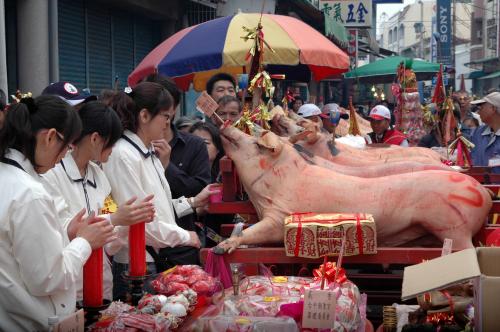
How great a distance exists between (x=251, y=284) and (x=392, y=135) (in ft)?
17.6

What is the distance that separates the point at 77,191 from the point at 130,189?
0.38 meters

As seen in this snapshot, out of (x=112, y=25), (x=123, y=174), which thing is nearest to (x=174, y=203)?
(x=123, y=174)

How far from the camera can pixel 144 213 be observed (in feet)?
10.1

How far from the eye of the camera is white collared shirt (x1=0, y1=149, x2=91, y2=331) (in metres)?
2.53

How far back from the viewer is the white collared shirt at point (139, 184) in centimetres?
375

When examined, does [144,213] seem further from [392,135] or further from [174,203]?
[392,135]

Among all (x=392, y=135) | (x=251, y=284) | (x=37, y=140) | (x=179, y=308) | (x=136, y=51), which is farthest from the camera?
(x=136, y=51)

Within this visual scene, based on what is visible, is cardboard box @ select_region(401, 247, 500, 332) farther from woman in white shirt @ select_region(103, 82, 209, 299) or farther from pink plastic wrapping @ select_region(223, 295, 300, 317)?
woman in white shirt @ select_region(103, 82, 209, 299)

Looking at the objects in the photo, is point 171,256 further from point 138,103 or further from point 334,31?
point 334,31

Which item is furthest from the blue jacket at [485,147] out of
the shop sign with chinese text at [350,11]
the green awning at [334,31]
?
the shop sign with chinese text at [350,11]

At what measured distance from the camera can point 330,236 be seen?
3.70 m

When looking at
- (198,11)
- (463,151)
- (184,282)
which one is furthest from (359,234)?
(198,11)

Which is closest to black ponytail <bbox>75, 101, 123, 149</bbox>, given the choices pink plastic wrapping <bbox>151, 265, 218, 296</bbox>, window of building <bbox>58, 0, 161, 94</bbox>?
pink plastic wrapping <bbox>151, 265, 218, 296</bbox>

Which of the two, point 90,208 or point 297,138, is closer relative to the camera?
point 90,208
